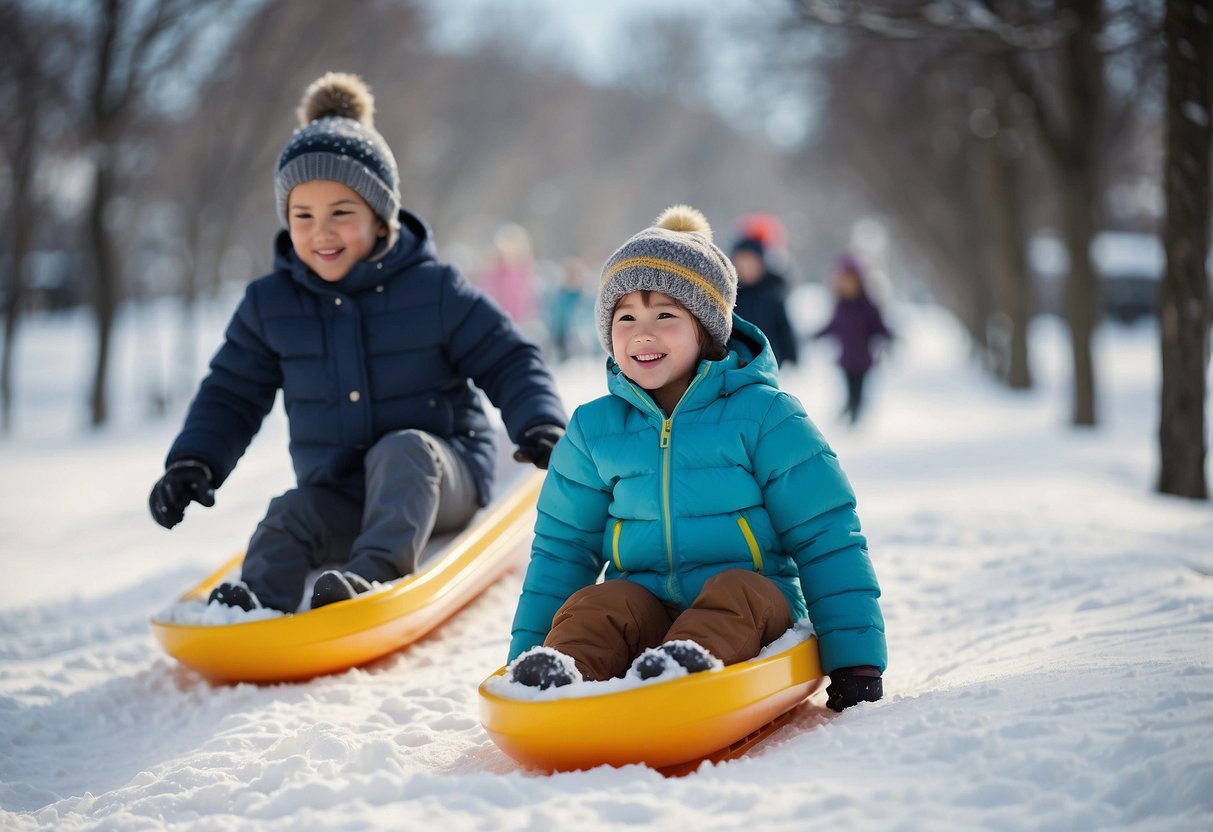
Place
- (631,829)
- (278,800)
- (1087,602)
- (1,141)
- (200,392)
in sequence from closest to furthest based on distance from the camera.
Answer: (631,829) → (278,800) → (1087,602) → (200,392) → (1,141)

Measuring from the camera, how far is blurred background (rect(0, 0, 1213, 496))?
8.21 metres

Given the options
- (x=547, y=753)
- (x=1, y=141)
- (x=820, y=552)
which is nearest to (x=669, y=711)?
(x=547, y=753)

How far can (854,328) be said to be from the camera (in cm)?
1040

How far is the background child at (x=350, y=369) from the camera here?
381 cm

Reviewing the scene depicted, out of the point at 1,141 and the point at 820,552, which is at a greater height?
the point at 1,141

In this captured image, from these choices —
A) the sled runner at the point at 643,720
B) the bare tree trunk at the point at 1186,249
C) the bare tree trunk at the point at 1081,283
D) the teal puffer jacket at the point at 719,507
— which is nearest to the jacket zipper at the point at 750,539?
the teal puffer jacket at the point at 719,507

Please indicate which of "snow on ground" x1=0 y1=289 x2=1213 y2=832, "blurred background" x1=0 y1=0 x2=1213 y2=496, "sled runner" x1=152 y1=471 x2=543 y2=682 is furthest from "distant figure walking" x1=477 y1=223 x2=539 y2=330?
"sled runner" x1=152 y1=471 x2=543 y2=682

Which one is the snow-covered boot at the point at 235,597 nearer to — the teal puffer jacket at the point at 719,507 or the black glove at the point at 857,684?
the teal puffer jacket at the point at 719,507

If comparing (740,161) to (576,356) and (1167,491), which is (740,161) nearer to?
(576,356)

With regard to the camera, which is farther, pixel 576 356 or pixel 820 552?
pixel 576 356

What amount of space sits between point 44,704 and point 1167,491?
5.86 metres

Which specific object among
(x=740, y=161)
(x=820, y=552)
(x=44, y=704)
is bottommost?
(x=44, y=704)

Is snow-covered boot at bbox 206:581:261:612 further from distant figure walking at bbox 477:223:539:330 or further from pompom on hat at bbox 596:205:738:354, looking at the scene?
distant figure walking at bbox 477:223:539:330

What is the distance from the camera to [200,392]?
161 inches
